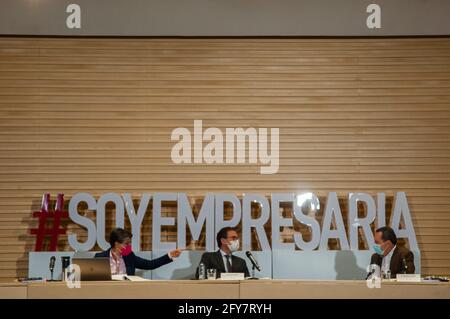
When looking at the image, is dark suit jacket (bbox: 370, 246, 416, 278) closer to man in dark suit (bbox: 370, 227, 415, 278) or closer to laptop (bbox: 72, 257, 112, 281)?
man in dark suit (bbox: 370, 227, 415, 278)

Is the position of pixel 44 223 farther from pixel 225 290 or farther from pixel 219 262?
pixel 225 290

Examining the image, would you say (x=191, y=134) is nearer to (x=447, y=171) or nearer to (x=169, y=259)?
(x=169, y=259)

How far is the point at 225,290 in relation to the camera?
5879mm

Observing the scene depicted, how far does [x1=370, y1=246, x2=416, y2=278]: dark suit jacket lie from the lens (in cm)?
820

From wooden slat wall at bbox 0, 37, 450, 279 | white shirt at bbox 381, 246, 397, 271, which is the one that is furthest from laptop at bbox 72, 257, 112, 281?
white shirt at bbox 381, 246, 397, 271

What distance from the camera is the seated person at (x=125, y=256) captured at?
8.29 metres

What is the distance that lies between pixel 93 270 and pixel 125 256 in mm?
1918

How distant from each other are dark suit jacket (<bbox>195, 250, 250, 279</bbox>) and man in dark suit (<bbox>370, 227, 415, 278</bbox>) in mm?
1377

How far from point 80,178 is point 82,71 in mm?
1230

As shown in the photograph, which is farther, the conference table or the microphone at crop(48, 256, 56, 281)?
the microphone at crop(48, 256, 56, 281)

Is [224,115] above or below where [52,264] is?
above

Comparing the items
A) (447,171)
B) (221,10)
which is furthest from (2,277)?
(447,171)

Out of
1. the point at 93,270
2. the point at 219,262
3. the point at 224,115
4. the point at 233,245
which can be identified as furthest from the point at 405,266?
the point at 93,270

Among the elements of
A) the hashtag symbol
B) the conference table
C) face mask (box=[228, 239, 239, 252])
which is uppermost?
the hashtag symbol
